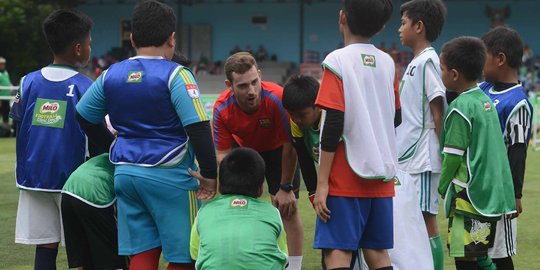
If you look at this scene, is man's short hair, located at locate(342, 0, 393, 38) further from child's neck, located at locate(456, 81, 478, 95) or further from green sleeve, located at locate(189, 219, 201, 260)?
green sleeve, located at locate(189, 219, 201, 260)

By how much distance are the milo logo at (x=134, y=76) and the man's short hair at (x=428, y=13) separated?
213cm

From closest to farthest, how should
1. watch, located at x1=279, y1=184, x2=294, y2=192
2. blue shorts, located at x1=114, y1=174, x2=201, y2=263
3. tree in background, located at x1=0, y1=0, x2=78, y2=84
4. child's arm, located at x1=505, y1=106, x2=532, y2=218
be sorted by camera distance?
blue shorts, located at x1=114, y1=174, x2=201, y2=263
child's arm, located at x1=505, y1=106, x2=532, y2=218
watch, located at x1=279, y1=184, x2=294, y2=192
tree in background, located at x1=0, y1=0, x2=78, y2=84

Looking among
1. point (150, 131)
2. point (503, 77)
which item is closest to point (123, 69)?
point (150, 131)

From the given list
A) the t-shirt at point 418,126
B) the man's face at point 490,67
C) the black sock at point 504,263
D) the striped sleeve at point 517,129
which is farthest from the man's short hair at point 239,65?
the black sock at point 504,263

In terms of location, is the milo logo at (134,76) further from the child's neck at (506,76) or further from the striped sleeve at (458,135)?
the child's neck at (506,76)

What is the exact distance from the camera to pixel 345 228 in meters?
5.32

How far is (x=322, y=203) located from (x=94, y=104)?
1.45 m

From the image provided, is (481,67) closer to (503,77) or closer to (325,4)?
(503,77)

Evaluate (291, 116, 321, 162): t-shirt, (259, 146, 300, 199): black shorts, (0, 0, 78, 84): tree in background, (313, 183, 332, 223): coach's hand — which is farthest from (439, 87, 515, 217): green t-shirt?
(0, 0, 78, 84): tree in background

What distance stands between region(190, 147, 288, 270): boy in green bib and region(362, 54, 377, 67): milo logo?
805 mm

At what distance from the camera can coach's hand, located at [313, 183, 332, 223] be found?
527 centimetres

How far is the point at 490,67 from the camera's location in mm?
6547

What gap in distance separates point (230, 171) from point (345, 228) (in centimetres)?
73

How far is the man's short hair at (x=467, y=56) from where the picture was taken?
608 centimetres
